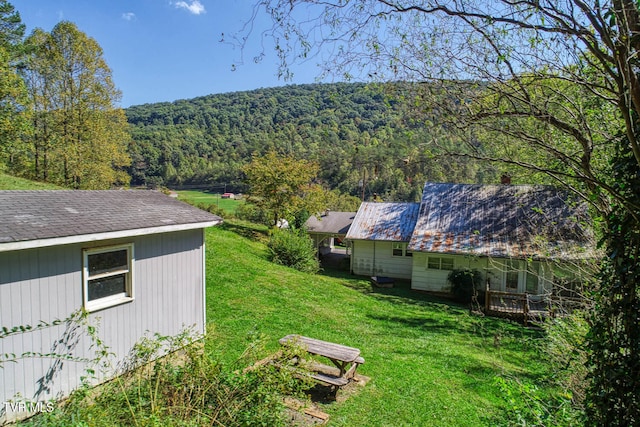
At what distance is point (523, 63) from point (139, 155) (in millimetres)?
59250

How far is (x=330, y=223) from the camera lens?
93.2 feet

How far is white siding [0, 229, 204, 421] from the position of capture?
509cm

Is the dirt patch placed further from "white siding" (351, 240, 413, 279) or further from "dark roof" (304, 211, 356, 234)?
"dark roof" (304, 211, 356, 234)

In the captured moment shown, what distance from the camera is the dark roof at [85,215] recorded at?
531cm

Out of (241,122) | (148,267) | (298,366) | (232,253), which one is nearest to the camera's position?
(298,366)

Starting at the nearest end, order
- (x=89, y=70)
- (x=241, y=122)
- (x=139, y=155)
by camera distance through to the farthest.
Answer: (x=89, y=70), (x=139, y=155), (x=241, y=122)

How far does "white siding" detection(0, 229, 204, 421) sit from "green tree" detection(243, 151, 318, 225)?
1560 centimetres

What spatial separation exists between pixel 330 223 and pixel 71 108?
18.9 metres

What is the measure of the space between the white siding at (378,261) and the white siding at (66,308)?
15090 mm

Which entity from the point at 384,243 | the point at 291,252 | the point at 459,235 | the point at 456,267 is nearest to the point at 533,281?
the point at 456,267

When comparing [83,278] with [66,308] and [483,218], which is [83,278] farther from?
[483,218]

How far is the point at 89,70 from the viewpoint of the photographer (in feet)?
74.0

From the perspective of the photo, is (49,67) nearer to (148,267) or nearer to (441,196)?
(148,267)

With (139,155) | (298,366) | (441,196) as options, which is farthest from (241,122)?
(298,366)
